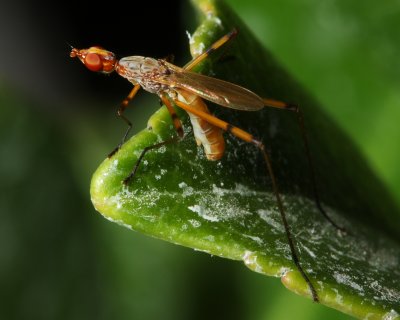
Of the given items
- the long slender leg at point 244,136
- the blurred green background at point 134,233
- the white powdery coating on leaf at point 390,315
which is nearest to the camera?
the white powdery coating on leaf at point 390,315

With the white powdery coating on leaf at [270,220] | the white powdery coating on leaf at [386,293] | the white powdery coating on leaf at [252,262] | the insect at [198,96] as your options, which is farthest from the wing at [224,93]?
the white powdery coating on leaf at [386,293]

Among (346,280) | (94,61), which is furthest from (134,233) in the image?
(346,280)

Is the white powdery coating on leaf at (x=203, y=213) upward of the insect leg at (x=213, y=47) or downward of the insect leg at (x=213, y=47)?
downward

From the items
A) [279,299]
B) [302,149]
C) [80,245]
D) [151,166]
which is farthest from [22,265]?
[151,166]

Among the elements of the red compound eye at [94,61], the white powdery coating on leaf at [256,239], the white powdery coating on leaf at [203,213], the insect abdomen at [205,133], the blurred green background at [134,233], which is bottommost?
the blurred green background at [134,233]

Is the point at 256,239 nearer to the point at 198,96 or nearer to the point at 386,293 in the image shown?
the point at 386,293

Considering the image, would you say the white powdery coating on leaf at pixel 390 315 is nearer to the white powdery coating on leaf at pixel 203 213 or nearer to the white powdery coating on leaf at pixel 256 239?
the white powdery coating on leaf at pixel 256 239

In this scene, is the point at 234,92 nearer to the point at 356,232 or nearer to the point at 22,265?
the point at 356,232

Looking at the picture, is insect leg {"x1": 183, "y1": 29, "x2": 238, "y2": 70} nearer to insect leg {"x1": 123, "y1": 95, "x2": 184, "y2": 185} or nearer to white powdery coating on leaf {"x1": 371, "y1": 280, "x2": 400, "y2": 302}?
insect leg {"x1": 123, "y1": 95, "x2": 184, "y2": 185}

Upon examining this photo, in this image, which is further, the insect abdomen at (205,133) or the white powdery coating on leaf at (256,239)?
the insect abdomen at (205,133)
